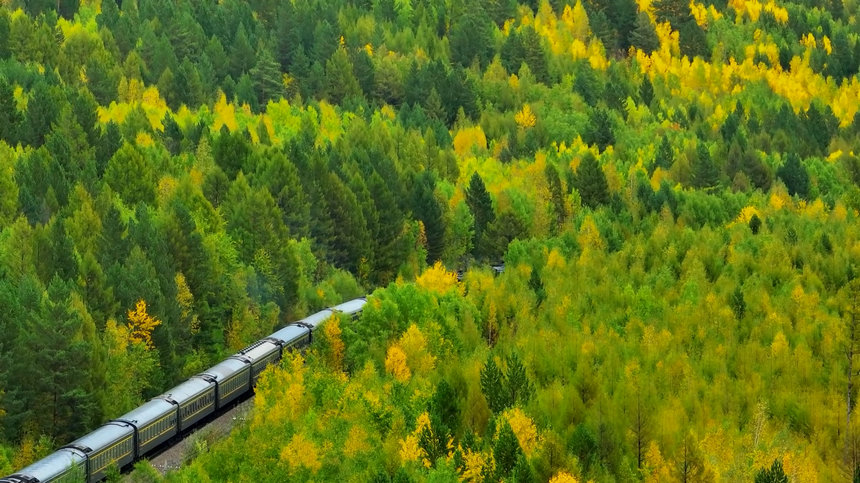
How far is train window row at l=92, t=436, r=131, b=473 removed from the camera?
2119 inches

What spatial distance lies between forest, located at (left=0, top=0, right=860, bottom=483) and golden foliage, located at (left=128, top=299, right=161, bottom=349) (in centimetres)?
19

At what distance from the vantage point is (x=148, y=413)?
58469mm

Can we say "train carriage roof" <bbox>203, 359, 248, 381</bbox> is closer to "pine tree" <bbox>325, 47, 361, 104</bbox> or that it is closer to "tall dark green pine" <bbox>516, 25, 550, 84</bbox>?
"pine tree" <bbox>325, 47, 361, 104</bbox>

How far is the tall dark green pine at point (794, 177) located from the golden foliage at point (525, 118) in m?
36.5

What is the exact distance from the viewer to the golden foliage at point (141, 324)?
229ft

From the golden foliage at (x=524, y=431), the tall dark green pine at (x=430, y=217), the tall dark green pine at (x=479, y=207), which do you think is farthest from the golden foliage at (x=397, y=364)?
the tall dark green pine at (x=479, y=207)

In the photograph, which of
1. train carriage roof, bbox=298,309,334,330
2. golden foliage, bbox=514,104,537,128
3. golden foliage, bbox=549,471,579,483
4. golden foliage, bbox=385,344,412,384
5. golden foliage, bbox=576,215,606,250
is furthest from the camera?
golden foliage, bbox=514,104,537,128

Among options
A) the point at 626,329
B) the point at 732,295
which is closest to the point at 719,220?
the point at 732,295

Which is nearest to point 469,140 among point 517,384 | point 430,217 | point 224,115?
point 224,115

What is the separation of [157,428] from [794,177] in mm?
111123

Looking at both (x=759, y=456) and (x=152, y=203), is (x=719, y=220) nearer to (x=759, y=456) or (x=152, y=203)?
(x=152, y=203)

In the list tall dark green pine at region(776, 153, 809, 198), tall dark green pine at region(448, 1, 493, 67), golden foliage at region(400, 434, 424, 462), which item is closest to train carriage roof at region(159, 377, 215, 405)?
golden foliage at region(400, 434, 424, 462)

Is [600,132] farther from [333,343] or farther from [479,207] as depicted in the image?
[333,343]

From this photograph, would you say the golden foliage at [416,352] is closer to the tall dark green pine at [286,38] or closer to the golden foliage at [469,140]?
the golden foliage at [469,140]
